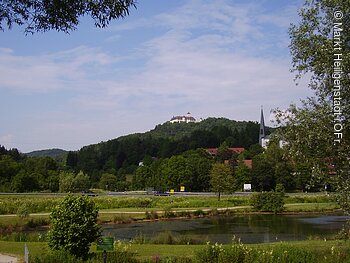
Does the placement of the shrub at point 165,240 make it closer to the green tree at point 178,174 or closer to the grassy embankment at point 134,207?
the grassy embankment at point 134,207

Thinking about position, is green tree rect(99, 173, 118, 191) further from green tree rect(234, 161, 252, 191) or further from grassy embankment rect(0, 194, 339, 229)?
→ grassy embankment rect(0, 194, 339, 229)

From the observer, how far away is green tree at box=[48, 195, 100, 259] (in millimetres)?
14062

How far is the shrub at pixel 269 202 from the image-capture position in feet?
163

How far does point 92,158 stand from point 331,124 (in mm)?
137216

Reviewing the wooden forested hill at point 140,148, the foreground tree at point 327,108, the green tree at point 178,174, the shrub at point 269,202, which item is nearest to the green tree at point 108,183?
the green tree at point 178,174

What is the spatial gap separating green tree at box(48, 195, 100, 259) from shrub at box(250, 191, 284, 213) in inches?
1499

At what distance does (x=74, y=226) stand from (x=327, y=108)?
8858 mm

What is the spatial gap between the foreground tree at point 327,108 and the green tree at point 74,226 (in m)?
7.20

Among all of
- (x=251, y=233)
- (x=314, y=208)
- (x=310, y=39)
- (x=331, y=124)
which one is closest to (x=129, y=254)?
(x=331, y=124)

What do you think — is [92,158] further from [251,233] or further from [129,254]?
[129,254]

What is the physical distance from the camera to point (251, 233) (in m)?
30.7

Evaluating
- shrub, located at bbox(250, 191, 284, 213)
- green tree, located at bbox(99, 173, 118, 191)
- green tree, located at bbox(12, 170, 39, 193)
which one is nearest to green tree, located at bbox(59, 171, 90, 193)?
green tree, located at bbox(12, 170, 39, 193)

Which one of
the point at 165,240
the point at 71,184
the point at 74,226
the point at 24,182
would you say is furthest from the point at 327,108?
the point at 24,182

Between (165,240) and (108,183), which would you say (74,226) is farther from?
(108,183)
